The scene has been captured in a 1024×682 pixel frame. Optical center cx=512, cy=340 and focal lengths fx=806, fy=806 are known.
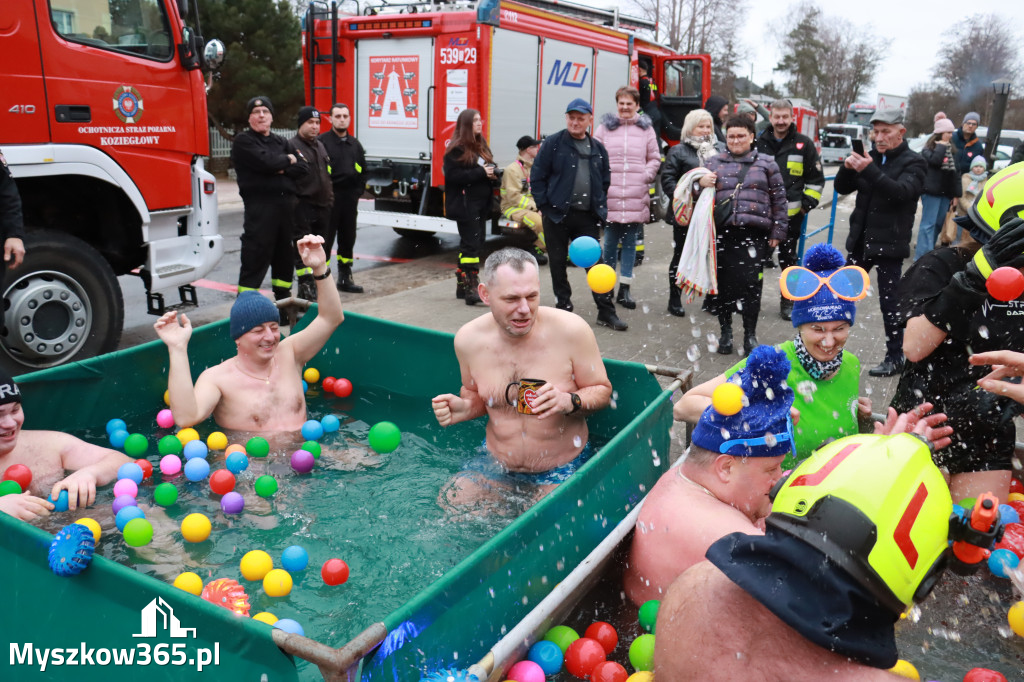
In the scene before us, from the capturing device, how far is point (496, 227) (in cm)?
1403

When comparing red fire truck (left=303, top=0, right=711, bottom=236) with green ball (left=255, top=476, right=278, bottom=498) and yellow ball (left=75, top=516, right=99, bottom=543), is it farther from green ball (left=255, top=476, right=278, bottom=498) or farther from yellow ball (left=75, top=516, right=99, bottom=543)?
yellow ball (left=75, top=516, right=99, bottom=543)

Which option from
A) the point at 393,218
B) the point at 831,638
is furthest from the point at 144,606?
the point at 393,218

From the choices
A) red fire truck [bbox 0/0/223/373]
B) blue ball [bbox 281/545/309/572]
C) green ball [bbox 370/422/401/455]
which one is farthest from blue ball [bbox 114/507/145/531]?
red fire truck [bbox 0/0/223/373]

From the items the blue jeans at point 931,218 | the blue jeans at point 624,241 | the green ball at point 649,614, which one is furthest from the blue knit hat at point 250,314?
the blue jeans at point 931,218

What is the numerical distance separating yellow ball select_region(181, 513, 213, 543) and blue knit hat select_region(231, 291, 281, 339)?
1119 mm

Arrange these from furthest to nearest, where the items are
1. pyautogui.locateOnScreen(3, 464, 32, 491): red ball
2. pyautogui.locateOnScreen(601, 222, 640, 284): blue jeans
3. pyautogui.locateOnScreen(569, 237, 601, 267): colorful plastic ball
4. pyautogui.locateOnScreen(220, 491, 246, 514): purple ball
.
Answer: pyautogui.locateOnScreen(601, 222, 640, 284): blue jeans < pyautogui.locateOnScreen(569, 237, 601, 267): colorful plastic ball < pyautogui.locateOnScreen(220, 491, 246, 514): purple ball < pyautogui.locateOnScreen(3, 464, 32, 491): red ball

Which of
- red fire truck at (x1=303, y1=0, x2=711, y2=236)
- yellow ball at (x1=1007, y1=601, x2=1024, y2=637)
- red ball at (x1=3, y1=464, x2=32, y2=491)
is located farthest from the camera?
red fire truck at (x1=303, y1=0, x2=711, y2=236)

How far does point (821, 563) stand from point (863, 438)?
0.37 meters

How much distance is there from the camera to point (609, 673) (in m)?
2.76

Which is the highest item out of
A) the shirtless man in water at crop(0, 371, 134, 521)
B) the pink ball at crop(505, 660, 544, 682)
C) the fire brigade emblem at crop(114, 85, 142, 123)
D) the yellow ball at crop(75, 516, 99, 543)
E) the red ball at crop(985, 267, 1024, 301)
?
the fire brigade emblem at crop(114, 85, 142, 123)

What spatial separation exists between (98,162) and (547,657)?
5387mm

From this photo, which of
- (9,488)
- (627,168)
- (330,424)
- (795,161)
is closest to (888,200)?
(795,161)

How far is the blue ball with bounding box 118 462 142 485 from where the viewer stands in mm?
4277

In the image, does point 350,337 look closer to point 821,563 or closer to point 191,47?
point 191,47
